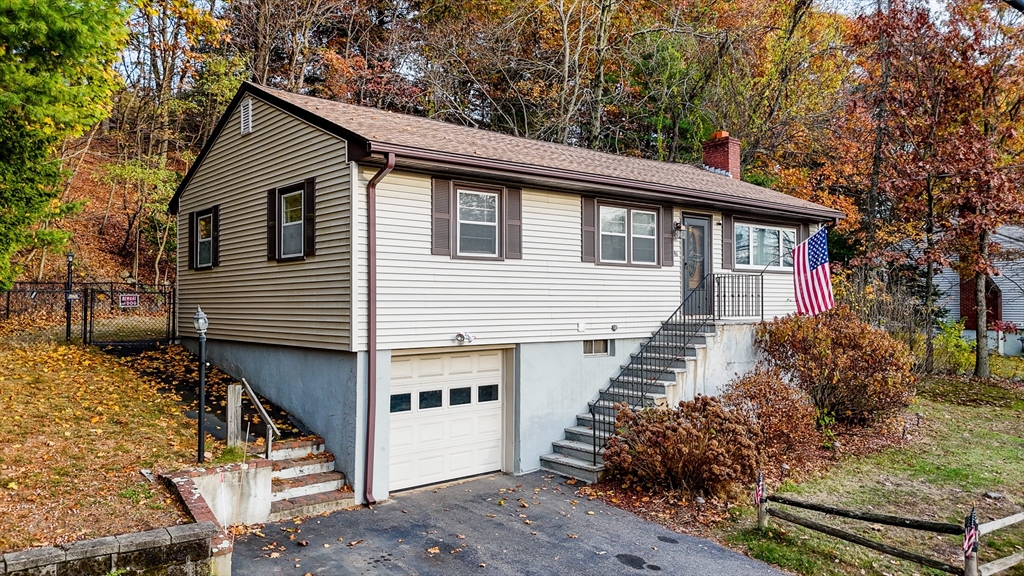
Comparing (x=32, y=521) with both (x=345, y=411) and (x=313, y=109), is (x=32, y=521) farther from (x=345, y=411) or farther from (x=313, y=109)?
(x=313, y=109)

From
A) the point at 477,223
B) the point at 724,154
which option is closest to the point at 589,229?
the point at 477,223

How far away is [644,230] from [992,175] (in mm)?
12882

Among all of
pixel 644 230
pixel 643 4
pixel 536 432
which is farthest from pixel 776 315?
pixel 643 4

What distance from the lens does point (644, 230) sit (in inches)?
514

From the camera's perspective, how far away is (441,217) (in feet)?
33.4

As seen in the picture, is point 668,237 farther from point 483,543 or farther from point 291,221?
point 483,543

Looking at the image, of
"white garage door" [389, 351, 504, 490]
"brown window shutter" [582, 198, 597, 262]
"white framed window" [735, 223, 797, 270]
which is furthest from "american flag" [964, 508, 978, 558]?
"white framed window" [735, 223, 797, 270]

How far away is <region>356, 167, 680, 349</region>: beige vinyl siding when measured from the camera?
962 cm

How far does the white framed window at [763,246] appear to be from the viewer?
584 inches

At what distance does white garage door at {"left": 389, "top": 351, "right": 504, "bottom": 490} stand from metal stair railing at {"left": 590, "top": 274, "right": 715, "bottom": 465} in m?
1.88

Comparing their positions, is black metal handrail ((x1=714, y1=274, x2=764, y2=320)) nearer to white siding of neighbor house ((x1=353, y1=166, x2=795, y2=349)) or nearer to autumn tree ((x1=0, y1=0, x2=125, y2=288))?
white siding of neighbor house ((x1=353, y1=166, x2=795, y2=349))

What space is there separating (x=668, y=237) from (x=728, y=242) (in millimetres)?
1935

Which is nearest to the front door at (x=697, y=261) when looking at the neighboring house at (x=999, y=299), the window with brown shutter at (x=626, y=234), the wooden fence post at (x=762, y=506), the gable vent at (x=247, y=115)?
the window with brown shutter at (x=626, y=234)

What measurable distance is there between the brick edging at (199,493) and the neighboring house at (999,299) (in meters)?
29.7
